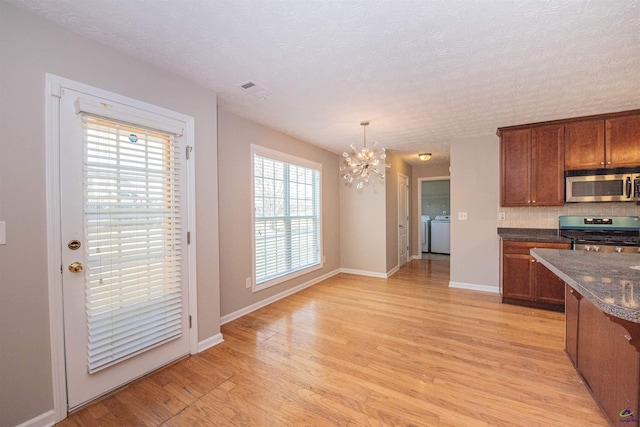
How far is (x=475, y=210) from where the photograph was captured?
13.9 ft

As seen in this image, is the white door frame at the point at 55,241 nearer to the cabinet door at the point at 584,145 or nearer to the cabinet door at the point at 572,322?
the cabinet door at the point at 572,322

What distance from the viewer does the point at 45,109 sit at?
163 cm

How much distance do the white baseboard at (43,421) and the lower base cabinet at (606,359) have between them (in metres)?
3.08

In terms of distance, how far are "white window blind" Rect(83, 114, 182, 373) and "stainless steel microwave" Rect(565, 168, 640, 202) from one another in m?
4.67

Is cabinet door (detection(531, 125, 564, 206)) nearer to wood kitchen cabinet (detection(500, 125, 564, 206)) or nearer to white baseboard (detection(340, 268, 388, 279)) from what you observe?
wood kitchen cabinet (detection(500, 125, 564, 206))

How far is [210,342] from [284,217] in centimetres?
200

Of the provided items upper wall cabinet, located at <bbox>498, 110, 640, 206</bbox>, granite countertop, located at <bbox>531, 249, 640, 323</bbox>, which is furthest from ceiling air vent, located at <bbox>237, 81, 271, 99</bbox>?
upper wall cabinet, located at <bbox>498, 110, 640, 206</bbox>

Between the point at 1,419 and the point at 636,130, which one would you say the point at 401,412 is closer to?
the point at 1,419

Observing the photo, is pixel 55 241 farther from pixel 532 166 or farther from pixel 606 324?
pixel 532 166

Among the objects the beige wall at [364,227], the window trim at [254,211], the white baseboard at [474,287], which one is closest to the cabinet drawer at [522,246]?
the white baseboard at [474,287]

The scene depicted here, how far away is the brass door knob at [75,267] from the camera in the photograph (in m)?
1.73

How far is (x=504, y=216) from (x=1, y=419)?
5342mm

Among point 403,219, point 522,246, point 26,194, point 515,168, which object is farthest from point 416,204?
point 26,194

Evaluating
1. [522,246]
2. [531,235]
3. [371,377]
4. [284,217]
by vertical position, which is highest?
[284,217]
